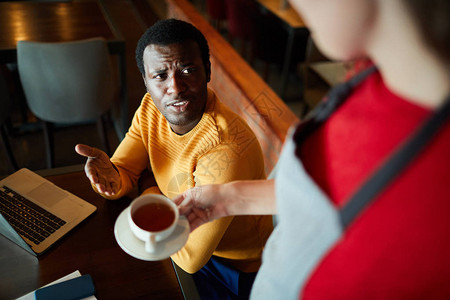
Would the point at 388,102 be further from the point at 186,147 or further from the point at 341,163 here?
the point at 186,147

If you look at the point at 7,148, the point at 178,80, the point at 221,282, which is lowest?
the point at 7,148

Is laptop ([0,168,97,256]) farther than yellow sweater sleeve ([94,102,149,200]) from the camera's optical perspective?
No

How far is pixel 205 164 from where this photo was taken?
1231mm

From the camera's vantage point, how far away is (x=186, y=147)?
1271mm

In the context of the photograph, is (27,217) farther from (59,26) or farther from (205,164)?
(59,26)

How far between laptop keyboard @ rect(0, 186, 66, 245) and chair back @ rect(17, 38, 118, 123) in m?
1.08

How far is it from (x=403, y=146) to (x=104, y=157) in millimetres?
1056

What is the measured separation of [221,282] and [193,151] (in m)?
0.51

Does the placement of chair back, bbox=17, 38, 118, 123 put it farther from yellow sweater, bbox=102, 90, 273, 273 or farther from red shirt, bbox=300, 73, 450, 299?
red shirt, bbox=300, 73, 450, 299

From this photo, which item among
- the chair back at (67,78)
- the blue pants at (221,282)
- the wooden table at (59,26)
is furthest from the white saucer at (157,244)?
the wooden table at (59,26)

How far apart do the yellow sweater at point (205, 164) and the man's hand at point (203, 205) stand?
207mm

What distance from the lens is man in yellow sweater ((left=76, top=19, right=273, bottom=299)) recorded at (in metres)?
1.18

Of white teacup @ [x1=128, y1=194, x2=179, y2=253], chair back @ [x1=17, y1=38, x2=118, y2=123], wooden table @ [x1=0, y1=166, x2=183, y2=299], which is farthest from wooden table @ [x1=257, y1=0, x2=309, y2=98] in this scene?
white teacup @ [x1=128, y1=194, x2=179, y2=253]

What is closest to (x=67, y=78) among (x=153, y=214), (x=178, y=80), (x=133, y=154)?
(x=133, y=154)
